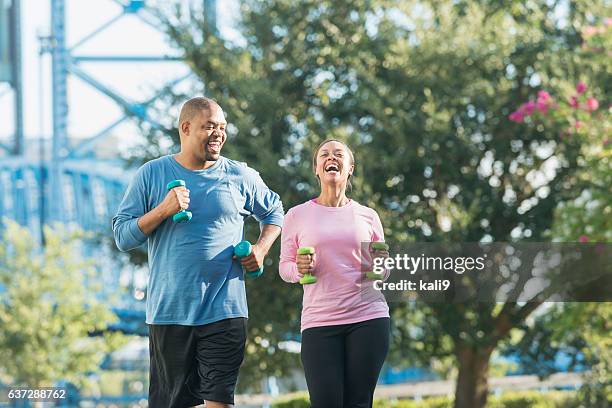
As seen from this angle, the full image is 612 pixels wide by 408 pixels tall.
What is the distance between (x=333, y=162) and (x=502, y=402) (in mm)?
12168

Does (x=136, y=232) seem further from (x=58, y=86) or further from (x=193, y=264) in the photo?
(x=58, y=86)

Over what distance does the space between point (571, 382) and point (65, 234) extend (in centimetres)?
985

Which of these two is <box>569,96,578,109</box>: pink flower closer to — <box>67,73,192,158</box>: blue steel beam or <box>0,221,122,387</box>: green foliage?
<box>67,73,192,158</box>: blue steel beam

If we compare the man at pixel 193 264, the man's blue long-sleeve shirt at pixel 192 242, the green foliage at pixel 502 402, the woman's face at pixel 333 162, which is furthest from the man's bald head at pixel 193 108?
the green foliage at pixel 502 402

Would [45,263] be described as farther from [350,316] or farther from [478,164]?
[350,316]

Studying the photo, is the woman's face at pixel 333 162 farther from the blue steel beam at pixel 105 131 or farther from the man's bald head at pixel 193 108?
the blue steel beam at pixel 105 131

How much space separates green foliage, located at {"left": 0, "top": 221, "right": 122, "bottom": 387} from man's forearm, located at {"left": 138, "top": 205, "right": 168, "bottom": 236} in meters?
15.9

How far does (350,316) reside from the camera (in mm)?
4062

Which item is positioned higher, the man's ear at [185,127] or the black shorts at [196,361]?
the man's ear at [185,127]

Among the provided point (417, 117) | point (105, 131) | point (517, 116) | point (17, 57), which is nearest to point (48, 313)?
point (105, 131)

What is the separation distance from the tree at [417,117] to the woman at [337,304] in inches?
330

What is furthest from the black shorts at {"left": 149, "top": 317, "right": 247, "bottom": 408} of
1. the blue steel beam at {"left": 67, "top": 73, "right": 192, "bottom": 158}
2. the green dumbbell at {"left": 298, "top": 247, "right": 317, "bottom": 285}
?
the blue steel beam at {"left": 67, "top": 73, "right": 192, "bottom": 158}

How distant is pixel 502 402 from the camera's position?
51.5 feet

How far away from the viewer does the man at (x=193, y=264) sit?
12.8ft
